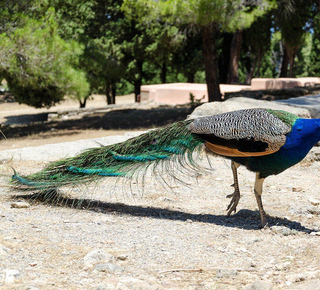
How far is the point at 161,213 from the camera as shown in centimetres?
482

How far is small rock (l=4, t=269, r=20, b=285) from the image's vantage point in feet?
9.61

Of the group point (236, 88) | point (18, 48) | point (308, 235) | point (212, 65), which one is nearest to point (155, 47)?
point (236, 88)

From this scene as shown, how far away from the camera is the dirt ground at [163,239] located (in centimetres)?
313

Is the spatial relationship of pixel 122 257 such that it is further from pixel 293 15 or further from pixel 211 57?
pixel 293 15

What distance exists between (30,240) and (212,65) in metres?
10.6

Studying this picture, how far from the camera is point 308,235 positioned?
420 centimetres

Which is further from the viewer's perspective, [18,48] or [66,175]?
[18,48]

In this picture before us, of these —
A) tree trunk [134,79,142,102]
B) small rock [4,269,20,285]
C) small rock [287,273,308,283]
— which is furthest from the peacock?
tree trunk [134,79,142,102]

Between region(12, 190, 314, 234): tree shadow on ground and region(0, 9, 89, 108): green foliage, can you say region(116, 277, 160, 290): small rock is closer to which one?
region(12, 190, 314, 234): tree shadow on ground

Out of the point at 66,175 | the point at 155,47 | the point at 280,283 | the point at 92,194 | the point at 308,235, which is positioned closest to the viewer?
the point at 280,283

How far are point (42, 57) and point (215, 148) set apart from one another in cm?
751

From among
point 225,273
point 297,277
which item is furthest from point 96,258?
point 297,277

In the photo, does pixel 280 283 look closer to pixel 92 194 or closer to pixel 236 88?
pixel 92 194

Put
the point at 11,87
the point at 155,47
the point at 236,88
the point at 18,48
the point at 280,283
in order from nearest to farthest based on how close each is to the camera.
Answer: the point at 280,283 → the point at 18,48 → the point at 11,87 → the point at 155,47 → the point at 236,88
